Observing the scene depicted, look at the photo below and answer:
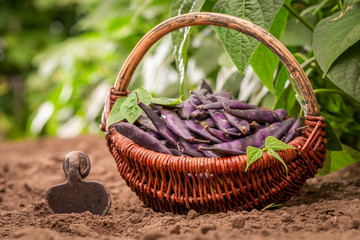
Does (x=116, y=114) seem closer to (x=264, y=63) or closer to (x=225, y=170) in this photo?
A: (x=225, y=170)

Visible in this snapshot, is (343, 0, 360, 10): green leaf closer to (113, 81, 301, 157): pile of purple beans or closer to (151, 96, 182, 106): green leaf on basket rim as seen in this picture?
(113, 81, 301, 157): pile of purple beans

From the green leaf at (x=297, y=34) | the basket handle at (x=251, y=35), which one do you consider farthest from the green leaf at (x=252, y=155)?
the green leaf at (x=297, y=34)

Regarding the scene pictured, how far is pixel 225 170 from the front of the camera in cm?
65

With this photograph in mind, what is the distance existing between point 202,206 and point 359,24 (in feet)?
1.59

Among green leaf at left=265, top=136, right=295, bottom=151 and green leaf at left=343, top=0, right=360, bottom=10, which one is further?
green leaf at left=343, top=0, right=360, bottom=10

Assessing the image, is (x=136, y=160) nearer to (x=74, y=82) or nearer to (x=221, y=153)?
(x=221, y=153)

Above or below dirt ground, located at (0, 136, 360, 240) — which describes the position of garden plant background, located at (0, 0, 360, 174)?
above

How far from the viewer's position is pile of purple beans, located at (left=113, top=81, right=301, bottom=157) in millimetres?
718

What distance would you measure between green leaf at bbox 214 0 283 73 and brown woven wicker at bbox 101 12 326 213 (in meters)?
0.09

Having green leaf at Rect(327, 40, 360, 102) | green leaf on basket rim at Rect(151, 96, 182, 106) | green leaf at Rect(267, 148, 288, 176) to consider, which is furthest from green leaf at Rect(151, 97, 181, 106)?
green leaf at Rect(327, 40, 360, 102)

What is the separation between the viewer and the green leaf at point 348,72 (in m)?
0.79

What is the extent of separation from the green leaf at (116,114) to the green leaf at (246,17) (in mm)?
255

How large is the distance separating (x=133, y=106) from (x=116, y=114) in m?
0.05

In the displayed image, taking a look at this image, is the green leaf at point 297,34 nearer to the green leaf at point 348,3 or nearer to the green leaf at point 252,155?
the green leaf at point 348,3
